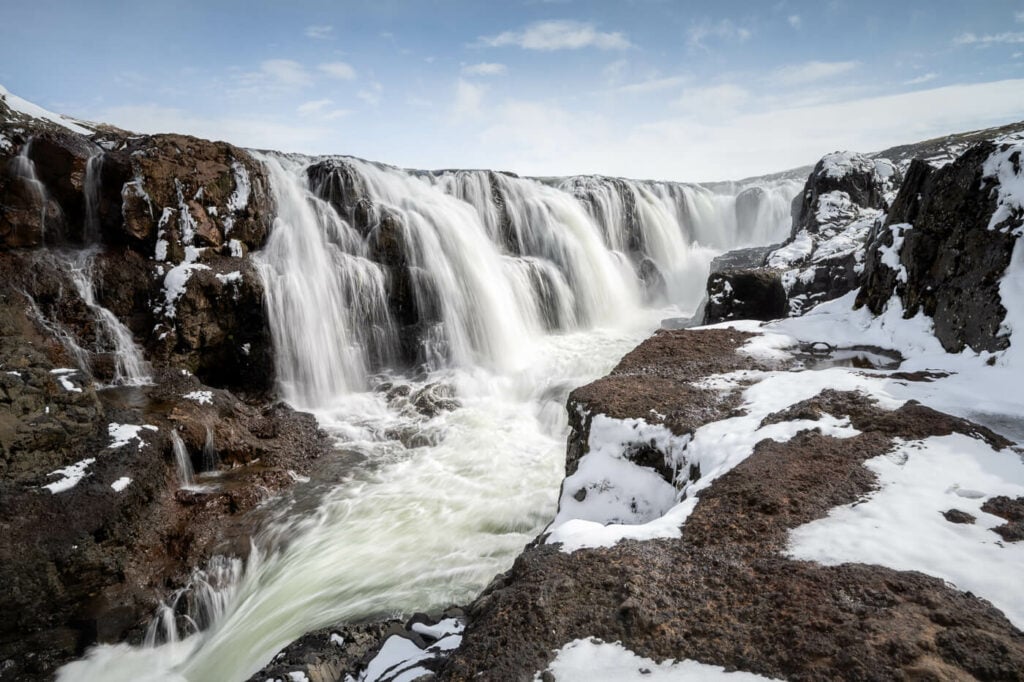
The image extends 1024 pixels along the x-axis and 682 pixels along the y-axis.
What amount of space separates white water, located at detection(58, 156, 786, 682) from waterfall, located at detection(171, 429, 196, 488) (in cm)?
167

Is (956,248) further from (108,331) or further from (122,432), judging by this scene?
(108,331)

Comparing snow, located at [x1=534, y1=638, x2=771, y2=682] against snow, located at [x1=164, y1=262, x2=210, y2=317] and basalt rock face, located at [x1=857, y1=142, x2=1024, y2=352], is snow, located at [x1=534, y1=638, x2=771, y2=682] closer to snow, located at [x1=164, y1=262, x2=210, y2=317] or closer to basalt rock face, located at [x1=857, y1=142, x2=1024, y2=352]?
basalt rock face, located at [x1=857, y1=142, x2=1024, y2=352]

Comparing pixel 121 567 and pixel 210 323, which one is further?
pixel 210 323

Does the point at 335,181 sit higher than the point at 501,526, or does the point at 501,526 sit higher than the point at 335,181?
the point at 335,181

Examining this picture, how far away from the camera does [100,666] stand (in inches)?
205

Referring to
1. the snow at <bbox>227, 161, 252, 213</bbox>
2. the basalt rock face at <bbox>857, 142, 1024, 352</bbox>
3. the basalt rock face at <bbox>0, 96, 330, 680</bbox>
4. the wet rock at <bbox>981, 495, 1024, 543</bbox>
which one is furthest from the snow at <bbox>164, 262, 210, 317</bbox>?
the basalt rock face at <bbox>857, 142, 1024, 352</bbox>

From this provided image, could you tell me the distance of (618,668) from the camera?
84.3 inches

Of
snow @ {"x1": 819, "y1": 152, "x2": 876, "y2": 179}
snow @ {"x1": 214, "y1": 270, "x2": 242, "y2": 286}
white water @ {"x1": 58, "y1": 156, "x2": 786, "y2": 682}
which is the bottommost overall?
white water @ {"x1": 58, "y1": 156, "x2": 786, "y2": 682}

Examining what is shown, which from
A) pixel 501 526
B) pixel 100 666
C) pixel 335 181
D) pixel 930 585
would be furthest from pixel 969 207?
pixel 335 181

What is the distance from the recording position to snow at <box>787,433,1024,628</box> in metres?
2.39

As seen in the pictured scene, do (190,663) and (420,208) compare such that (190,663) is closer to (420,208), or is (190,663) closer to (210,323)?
(210,323)

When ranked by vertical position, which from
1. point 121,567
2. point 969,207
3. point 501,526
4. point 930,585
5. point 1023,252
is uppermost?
point 969,207

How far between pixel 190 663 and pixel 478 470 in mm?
4692

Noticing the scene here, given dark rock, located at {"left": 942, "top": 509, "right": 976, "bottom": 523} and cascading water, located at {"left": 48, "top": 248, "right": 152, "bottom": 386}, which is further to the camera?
cascading water, located at {"left": 48, "top": 248, "right": 152, "bottom": 386}
